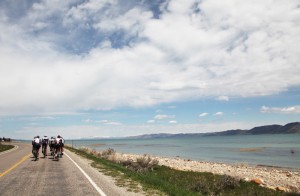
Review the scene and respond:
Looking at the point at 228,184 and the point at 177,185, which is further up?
the point at 177,185

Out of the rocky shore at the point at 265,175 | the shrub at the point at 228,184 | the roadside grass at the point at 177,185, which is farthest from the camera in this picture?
the rocky shore at the point at 265,175

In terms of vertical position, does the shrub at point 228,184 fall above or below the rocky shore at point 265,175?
above

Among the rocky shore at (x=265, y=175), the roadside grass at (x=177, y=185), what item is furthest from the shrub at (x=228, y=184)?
the rocky shore at (x=265, y=175)

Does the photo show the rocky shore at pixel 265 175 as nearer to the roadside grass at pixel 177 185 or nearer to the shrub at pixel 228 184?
the shrub at pixel 228 184

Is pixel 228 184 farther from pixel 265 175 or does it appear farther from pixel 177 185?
pixel 265 175

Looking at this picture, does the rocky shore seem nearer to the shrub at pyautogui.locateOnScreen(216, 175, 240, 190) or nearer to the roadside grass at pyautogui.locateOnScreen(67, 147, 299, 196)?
the shrub at pyautogui.locateOnScreen(216, 175, 240, 190)

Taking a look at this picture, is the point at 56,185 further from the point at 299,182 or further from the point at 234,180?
the point at 299,182

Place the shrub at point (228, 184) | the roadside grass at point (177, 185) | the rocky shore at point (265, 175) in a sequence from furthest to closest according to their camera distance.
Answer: the rocky shore at point (265, 175)
the shrub at point (228, 184)
the roadside grass at point (177, 185)

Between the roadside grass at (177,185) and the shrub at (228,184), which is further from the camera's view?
the shrub at (228,184)

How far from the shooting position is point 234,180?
19219 mm

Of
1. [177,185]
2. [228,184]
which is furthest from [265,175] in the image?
[177,185]

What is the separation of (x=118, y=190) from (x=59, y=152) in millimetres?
15729

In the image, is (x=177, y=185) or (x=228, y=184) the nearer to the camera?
(x=177, y=185)

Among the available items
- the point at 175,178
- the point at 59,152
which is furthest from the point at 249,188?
the point at 59,152
